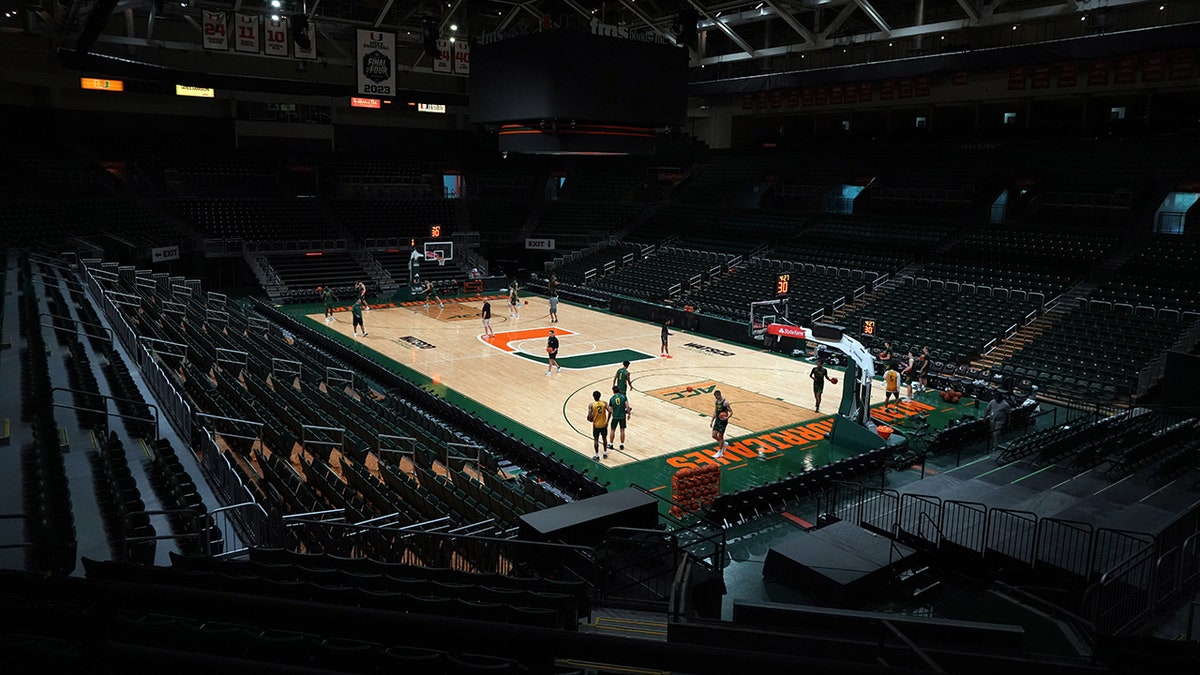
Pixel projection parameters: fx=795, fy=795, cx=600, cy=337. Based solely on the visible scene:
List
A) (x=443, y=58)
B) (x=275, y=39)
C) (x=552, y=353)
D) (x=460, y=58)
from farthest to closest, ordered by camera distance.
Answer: (x=460, y=58) < (x=443, y=58) < (x=275, y=39) < (x=552, y=353)

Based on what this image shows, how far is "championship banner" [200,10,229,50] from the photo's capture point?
26.8 meters

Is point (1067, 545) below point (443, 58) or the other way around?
below

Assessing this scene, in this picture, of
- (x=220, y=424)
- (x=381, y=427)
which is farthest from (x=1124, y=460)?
(x=220, y=424)

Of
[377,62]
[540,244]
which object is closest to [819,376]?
[377,62]

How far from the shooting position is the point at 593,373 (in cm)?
2406

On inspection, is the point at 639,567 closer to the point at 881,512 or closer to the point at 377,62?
the point at 881,512

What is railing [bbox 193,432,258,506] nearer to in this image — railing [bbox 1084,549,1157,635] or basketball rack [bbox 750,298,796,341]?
railing [bbox 1084,549,1157,635]

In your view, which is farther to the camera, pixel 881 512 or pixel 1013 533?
pixel 881 512

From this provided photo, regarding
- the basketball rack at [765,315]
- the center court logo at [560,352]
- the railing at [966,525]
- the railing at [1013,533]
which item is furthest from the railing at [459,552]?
the basketball rack at [765,315]

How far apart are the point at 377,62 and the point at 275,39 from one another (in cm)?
421

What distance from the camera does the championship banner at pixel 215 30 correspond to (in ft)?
87.8

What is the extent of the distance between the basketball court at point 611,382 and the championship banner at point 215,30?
10.5m

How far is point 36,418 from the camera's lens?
10734 mm

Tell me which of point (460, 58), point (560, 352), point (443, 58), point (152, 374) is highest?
point (460, 58)
